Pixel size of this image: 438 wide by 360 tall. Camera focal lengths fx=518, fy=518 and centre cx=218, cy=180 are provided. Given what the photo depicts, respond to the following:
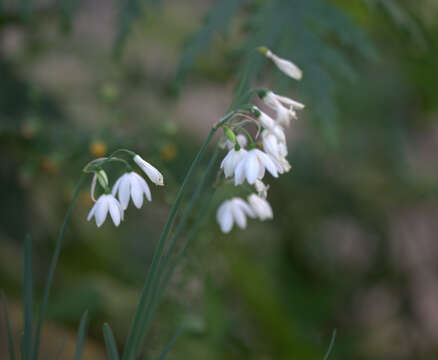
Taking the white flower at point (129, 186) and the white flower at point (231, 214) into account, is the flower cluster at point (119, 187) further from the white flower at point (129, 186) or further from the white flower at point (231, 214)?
the white flower at point (231, 214)

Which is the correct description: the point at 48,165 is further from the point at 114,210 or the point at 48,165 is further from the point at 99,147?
the point at 114,210

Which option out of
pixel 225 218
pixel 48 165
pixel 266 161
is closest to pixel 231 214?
pixel 225 218

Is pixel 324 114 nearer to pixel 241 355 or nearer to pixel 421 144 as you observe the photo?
pixel 241 355

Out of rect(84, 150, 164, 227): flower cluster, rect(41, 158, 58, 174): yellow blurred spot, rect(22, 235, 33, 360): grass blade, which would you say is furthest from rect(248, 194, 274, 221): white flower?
rect(41, 158, 58, 174): yellow blurred spot

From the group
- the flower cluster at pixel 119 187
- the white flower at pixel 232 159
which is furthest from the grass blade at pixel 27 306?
the white flower at pixel 232 159

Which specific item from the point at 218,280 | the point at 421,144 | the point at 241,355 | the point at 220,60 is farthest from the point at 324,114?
the point at 421,144

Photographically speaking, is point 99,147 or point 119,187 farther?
point 99,147
